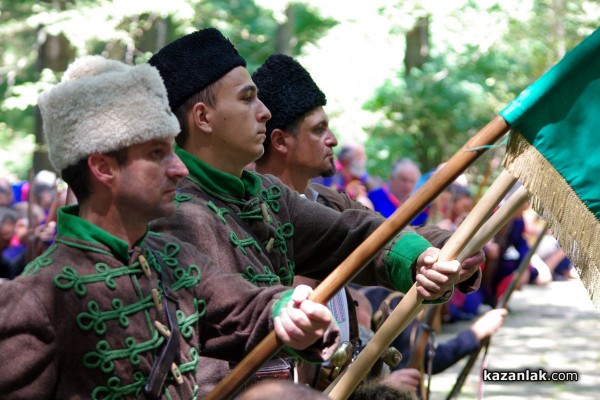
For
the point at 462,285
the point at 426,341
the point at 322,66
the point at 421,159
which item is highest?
the point at 462,285

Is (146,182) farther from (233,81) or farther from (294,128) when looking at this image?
(294,128)

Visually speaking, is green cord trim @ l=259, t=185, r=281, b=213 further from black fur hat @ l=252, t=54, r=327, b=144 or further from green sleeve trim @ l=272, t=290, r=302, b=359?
black fur hat @ l=252, t=54, r=327, b=144

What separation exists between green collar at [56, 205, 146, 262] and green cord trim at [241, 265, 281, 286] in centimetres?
61

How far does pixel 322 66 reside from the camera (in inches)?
678

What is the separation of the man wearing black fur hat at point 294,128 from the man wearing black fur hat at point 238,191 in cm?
94

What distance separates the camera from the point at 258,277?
3.62 metres

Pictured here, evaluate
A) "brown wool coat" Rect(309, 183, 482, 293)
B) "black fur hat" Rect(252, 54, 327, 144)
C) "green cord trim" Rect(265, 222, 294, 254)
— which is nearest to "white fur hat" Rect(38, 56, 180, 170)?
"green cord trim" Rect(265, 222, 294, 254)

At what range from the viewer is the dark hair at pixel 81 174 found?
307 centimetres

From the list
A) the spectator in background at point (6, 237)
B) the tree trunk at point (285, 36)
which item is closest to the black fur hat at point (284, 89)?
the spectator in background at point (6, 237)

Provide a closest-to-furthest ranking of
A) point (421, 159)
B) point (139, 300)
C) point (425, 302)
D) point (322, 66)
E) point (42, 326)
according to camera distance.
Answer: point (42, 326) → point (139, 300) → point (425, 302) → point (322, 66) → point (421, 159)

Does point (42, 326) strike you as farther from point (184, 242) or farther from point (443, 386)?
point (443, 386)

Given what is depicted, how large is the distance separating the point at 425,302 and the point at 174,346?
3.45ft

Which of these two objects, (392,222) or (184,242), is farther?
(184,242)

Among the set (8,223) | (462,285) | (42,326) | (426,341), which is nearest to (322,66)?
(8,223)
